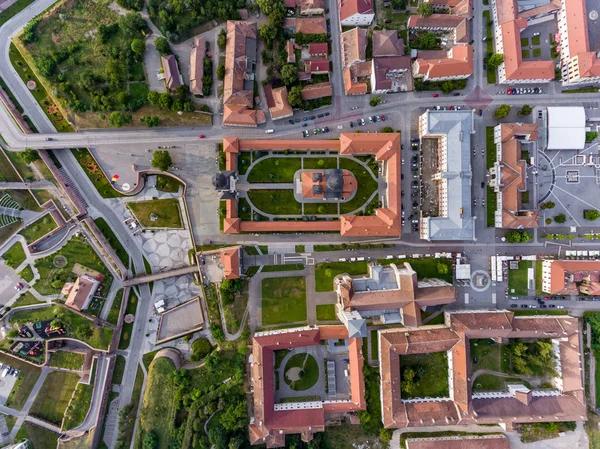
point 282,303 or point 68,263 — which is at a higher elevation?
point 68,263

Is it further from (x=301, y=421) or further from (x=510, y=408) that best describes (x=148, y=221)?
(x=510, y=408)

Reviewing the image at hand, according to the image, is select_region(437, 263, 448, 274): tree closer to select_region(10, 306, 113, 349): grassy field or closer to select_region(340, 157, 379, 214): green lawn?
select_region(340, 157, 379, 214): green lawn

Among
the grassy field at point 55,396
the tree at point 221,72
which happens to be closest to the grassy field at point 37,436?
the grassy field at point 55,396

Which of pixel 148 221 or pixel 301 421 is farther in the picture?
pixel 148 221

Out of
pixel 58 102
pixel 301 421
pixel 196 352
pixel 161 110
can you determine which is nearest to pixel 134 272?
pixel 196 352

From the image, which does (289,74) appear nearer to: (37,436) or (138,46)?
(138,46)

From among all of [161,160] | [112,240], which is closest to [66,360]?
[112,240]
